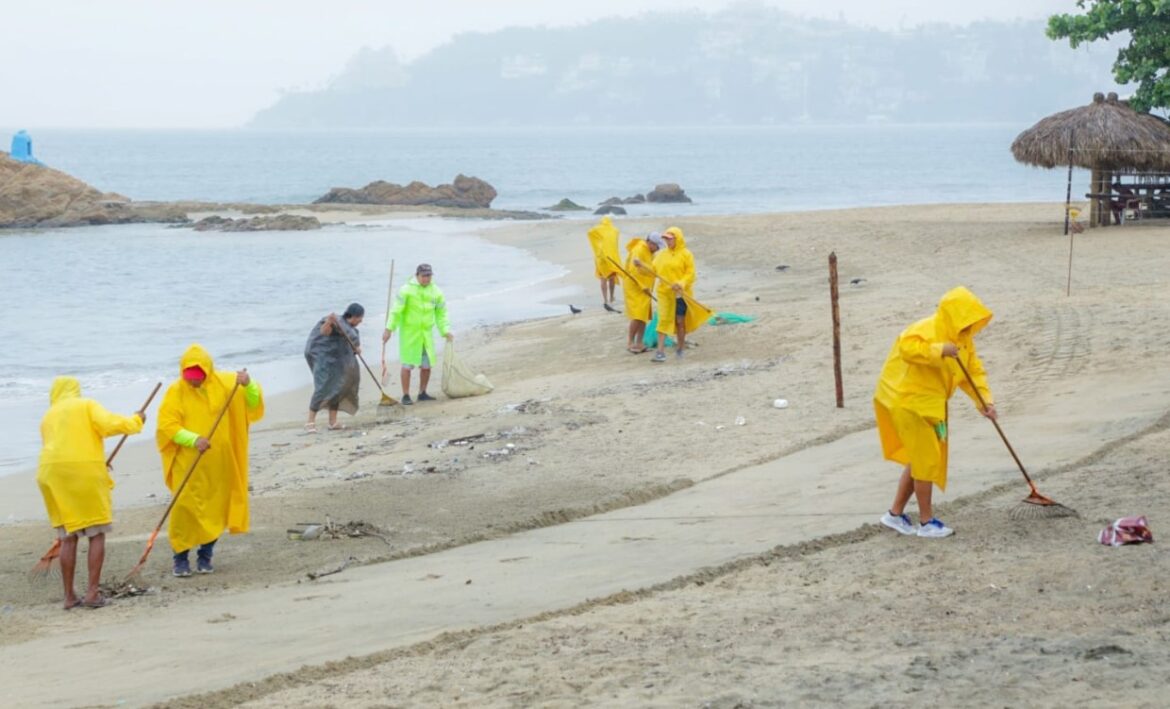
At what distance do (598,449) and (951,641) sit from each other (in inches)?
226

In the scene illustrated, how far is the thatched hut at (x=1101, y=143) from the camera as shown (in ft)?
78.0

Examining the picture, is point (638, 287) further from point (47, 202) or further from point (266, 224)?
point (47, 202)

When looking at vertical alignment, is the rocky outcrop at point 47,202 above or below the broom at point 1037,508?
above

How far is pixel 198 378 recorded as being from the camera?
342 inches

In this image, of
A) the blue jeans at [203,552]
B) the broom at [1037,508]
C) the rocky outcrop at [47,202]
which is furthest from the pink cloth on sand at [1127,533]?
the rocky outcrop at [47,202]

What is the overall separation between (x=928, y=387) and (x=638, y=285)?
8.61m

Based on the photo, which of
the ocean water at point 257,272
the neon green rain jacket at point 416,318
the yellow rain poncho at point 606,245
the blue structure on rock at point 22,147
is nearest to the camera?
the neon green rain jacket at point 416,318

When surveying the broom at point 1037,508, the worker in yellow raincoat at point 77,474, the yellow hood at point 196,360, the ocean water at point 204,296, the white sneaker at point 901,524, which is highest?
the yellow hood at point 196,360

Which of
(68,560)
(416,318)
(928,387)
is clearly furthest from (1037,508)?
(416,318)

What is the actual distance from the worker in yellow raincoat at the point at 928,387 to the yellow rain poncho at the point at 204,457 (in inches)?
150

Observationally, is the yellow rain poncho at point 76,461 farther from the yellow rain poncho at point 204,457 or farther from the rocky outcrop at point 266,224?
the rocky outcrop at point 266,224

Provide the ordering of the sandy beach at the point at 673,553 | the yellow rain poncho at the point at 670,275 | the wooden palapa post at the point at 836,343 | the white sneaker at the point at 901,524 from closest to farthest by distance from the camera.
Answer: the sandy beach at the point at 673,553
the white sneaker at the point at 901,524
the wooden palapa post at the point at 836,343
the yellow rain poncho at the point at 670,275

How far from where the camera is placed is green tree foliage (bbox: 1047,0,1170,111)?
23453 millimetres

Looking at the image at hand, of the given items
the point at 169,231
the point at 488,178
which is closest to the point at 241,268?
the point at 169,231
